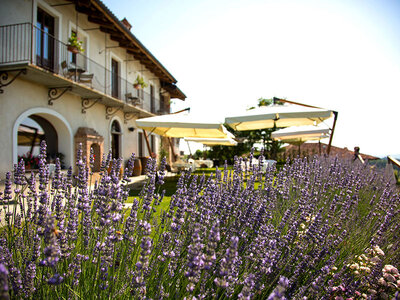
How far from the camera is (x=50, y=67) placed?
903 centimetres

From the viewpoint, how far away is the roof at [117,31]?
9.98 meters

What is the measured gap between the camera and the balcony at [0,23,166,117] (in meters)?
7.33

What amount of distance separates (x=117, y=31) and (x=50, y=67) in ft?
13.8

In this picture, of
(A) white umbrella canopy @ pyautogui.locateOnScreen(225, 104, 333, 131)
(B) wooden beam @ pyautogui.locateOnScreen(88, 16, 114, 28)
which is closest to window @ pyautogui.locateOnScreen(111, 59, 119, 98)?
(B) wooden beam @ pyautogui.locateOnScreen(88, 16, 114, 28)

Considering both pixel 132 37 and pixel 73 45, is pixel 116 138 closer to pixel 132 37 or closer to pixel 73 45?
pixel 132 37

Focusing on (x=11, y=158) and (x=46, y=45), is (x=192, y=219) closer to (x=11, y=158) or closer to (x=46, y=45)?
(x=11, y=158)

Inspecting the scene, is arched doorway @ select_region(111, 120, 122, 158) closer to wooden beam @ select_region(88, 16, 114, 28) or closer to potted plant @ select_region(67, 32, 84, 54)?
wooden beam @ select_region(88, 16, 114, 28)

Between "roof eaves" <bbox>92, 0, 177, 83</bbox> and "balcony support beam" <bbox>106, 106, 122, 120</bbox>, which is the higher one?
"roof eaves" <bbox>92, 0, 177, 83</bbox>

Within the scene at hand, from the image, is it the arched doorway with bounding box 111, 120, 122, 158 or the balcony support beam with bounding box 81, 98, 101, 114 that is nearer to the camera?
the balcony support beam with bounding box 81, 98, 101, 114

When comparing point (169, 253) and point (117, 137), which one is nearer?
point (169, 253)

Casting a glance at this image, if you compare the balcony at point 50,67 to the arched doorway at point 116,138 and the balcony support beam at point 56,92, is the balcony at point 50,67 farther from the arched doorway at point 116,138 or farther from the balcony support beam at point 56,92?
the arched doorway at point 116,138

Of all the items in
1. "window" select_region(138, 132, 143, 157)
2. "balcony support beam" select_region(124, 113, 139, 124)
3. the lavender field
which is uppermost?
"balcony support beam" select_region(124, 113, 139, 124)

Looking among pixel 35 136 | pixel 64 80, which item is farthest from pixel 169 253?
pixel 35 136

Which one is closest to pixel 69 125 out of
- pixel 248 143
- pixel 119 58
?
pixel 119 58
